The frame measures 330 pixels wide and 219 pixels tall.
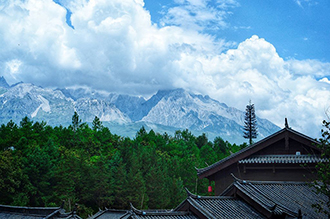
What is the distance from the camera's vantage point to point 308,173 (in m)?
21.8

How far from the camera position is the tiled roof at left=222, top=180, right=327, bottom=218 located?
49.8 ft

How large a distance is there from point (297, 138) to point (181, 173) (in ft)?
151

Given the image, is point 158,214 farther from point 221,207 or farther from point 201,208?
point 221,207

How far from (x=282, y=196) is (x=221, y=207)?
3.38 meters

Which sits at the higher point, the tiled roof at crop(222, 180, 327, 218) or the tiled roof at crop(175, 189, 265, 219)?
the tiled roof at crop(222, 180, 327, 218)

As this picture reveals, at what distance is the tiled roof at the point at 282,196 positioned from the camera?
1518cm

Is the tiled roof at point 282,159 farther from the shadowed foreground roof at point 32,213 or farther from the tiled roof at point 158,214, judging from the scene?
the shadowed foreground roof at point 32,213

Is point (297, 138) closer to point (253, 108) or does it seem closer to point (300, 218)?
point (300, 218)

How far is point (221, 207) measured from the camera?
1566 centimetres

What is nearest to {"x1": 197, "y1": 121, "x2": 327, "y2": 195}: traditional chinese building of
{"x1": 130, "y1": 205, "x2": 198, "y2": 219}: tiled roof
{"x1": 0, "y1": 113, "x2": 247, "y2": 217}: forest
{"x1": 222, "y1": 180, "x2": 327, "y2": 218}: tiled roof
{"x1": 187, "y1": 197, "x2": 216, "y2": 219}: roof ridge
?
{"x1": 222, "y1": 180, "x2": 327, "y2": 218}: tiled roof

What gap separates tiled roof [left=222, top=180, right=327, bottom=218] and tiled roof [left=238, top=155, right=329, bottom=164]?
2676 mm

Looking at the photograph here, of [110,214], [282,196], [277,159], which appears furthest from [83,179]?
[282,196]

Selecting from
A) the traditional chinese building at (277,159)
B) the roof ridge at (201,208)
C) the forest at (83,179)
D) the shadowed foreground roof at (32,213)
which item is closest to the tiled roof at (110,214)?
the forest at (83,179)

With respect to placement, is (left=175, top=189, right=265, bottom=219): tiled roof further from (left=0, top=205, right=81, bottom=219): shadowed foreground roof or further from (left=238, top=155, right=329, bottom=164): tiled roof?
(left=0, top=205, right=81, bottom=219): shadowed foreground roof
